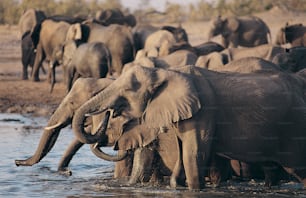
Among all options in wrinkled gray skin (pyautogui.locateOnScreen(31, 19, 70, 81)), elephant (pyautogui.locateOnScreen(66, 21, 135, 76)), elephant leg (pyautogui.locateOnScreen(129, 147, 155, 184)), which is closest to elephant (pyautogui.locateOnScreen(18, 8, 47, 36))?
wrinkled gray skin (pyautogui.locateOnScreen(31, 19, 70, 81))

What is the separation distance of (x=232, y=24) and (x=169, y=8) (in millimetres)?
15356

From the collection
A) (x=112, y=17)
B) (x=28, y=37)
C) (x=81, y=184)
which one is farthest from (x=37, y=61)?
(x=81, y=184)

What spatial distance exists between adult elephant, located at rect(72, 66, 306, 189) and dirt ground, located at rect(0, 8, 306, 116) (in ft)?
24.3

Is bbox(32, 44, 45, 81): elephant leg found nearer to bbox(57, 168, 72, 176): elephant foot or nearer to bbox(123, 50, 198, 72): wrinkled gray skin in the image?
bbox(123, 50, 198, 72): wrinkled gray skin

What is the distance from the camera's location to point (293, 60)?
40.9 feet

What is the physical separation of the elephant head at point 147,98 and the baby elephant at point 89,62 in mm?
8581

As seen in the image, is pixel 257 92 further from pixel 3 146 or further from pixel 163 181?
pixel 3 146

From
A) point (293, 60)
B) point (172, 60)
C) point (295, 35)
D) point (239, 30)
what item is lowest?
point (293, 60)

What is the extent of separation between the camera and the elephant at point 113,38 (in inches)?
747

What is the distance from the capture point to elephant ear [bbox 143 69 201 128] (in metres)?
8.22

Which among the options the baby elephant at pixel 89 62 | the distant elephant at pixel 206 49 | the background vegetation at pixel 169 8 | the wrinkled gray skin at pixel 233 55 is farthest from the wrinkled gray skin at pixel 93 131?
the background vegetation at pixel 169 8

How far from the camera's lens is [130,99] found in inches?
328

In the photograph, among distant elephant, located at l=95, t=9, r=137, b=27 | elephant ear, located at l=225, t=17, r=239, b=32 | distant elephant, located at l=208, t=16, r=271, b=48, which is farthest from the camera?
elephant ear, located at l=225, t=17, r=239, b=32

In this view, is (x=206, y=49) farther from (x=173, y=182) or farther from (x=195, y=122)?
(x=195, y=122)
